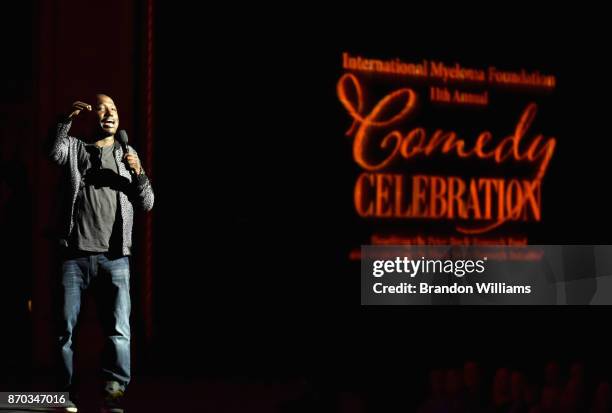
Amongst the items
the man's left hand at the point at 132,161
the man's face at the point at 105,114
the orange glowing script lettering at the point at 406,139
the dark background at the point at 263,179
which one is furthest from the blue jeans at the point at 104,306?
the orange glowing script lettering at the point at 406,139

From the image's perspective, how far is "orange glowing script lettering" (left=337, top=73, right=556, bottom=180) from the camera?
9.52 metres

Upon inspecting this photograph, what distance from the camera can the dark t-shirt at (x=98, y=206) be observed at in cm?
389

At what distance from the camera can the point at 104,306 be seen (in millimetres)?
3951

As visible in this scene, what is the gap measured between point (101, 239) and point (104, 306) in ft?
1.00

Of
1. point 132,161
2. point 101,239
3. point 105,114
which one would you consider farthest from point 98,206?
point 105,114

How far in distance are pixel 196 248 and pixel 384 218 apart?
8.01 feet

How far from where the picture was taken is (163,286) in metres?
7.76

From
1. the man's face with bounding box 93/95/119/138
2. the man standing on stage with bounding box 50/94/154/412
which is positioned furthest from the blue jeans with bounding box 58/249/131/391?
the man's face with bounding box 93/95/119/138

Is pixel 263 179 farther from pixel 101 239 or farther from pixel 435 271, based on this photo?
pixel 101 239

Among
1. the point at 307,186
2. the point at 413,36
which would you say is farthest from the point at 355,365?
the point at 413,36

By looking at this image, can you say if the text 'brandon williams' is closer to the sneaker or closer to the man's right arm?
the sneaker

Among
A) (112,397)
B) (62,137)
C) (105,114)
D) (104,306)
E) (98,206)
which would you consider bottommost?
(112,397)

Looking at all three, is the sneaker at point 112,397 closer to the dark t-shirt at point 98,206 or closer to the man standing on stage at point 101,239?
the man standing on stage at point 101,239

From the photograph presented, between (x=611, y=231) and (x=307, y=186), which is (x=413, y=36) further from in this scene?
(x=611, y=231)
